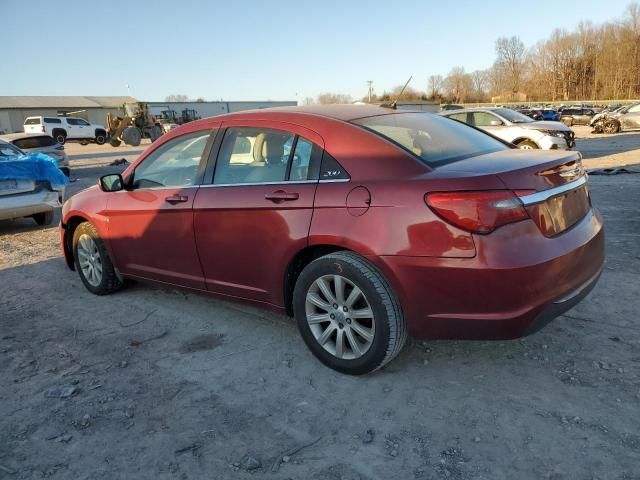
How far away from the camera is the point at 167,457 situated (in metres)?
2.56

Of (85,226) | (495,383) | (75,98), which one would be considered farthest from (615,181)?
(75,98)

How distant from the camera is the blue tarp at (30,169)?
7.76 metres

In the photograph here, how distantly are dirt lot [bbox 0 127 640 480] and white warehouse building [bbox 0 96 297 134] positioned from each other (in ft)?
205

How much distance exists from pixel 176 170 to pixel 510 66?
318ft

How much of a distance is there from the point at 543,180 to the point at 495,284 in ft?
2.21

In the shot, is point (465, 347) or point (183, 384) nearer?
point (183, 384)

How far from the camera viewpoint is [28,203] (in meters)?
7.97

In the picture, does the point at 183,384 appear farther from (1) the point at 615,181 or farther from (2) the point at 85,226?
(1) the point at 615,181

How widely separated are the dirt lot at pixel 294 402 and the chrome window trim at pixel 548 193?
109 centimetres

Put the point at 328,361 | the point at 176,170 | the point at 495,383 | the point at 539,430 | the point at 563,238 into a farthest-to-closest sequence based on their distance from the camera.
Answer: the point at 176,170 → the point at 328,361 → the point at 495,383 → the point at 563,238 → the point at 539,430

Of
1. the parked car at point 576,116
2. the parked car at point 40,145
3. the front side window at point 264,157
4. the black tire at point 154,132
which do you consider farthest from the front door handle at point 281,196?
the parked car at point 576,116

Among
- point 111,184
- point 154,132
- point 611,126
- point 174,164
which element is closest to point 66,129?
point 154,132

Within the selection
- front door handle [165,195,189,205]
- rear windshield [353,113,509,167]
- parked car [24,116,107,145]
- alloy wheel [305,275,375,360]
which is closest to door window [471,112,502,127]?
rear windshield [353,113,509,167]

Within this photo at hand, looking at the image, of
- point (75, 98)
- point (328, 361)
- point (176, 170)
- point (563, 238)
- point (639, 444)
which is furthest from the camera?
point (75, 98)
